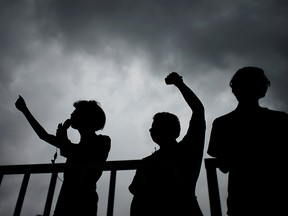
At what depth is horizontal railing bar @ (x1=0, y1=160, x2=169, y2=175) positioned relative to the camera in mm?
2250

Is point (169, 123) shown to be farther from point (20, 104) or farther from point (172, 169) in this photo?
point (20, 104)

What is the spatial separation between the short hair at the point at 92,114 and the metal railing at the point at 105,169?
0.98 m

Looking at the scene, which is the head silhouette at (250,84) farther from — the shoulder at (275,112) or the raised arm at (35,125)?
the raised arm at (35,125)

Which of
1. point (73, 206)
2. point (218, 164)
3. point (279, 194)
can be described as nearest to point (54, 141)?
point (73, 206)

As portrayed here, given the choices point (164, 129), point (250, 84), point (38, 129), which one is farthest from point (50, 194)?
point (250, 84)

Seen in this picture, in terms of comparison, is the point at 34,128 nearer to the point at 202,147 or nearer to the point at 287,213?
the point at 202,147

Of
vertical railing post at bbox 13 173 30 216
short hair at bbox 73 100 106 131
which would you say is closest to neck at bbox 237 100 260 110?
short hair at bbox 73 100 106 131

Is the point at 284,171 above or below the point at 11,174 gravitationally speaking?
below

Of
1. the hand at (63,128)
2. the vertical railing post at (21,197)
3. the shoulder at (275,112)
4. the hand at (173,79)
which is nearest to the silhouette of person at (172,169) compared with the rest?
the hand at (173,79)

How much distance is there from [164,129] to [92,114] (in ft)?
3.44

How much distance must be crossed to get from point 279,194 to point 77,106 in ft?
8.35

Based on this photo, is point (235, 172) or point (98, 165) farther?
point (98, 165)

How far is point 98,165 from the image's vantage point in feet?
7.48

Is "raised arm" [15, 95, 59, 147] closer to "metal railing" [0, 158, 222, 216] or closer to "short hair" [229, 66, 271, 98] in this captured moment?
"metal railing" [0, 158, 222, 216]
